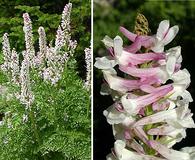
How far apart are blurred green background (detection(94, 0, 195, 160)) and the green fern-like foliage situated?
100 centimetres

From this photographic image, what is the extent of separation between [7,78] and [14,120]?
13 cm

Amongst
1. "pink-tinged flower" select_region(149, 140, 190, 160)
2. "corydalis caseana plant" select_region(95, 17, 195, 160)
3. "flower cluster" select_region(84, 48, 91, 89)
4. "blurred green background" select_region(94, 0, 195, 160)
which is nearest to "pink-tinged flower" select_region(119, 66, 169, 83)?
"corydalis caseana plant" select_region(95, 17, 195, 160)

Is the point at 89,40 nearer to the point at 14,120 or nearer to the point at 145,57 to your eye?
the point at 14,120

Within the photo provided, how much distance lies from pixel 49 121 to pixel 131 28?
1120 millimetres

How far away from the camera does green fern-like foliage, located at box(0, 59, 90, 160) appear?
1872 mm

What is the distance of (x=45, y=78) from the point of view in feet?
6.15

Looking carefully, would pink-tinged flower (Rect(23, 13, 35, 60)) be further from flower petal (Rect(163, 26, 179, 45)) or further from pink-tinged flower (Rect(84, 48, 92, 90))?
flower petal (Rect(163, 26, 179, 45))

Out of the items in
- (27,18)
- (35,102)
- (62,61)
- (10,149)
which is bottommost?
(10,149)

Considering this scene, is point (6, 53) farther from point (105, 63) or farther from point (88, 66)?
point (105, 63)

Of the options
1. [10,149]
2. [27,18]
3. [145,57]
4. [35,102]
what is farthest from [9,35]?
[145,57]

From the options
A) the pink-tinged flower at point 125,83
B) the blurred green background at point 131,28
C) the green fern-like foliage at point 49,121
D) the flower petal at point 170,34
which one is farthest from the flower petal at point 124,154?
the blurred green background at point 131,28

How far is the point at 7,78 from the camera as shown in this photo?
187cm

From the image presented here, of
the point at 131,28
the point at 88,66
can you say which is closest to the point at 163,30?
the point at 88,66

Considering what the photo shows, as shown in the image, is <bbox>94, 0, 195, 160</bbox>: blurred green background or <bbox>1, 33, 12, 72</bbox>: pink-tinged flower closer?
<bbox>1, 33, 12, 72</bbox>: pink-tinged flower
